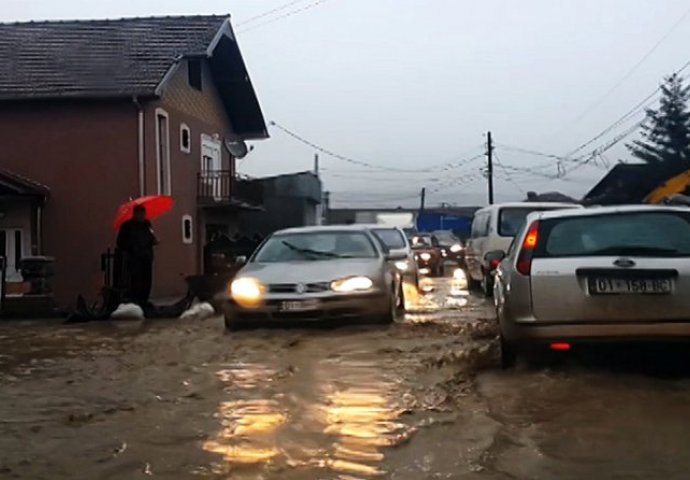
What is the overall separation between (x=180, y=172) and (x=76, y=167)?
3.39m

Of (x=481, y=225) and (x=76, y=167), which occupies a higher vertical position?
(x=76, y=167)

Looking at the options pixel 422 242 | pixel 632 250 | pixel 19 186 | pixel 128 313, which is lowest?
pixel 128 313

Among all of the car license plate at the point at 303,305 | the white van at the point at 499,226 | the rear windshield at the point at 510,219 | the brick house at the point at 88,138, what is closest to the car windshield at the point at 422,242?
the brick house at the point at 88,138

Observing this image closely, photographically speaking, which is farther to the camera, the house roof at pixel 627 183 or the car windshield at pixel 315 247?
the house roof at pixel 627 183

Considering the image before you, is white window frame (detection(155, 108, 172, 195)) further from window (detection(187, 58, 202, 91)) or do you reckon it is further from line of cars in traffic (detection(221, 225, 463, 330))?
line of cars in traffic (detection(221, 225, 463, 330))

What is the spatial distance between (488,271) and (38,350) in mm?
8592

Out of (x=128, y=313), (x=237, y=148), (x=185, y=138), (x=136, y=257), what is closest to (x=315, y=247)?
(x=128, y=313)

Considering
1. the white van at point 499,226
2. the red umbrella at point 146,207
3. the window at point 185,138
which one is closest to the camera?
the red umbrella at point 146,207

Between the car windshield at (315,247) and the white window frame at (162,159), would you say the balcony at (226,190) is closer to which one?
the white window frame at (162,159)

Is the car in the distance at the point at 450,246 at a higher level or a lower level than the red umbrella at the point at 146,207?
lower

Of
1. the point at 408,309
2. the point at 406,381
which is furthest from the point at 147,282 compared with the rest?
the point at 406,381

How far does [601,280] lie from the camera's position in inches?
264

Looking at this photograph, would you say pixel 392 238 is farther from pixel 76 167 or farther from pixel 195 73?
pixel 195 73

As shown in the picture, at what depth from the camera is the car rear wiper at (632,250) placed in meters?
6.80
